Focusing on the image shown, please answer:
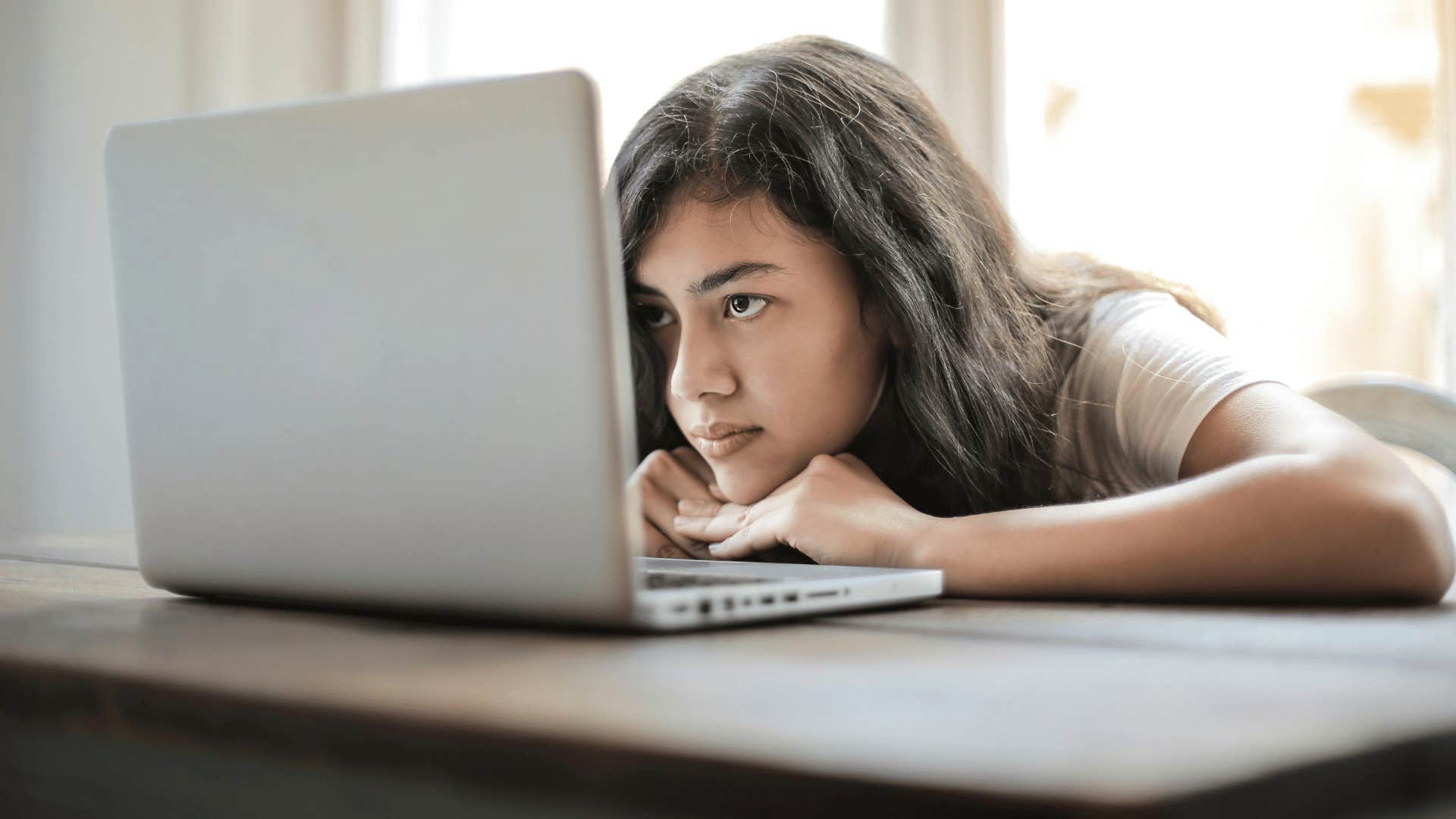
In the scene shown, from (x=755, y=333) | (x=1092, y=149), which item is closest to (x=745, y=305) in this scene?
(x=755, y=333)

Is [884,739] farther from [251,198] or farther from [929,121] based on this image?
[929,121]

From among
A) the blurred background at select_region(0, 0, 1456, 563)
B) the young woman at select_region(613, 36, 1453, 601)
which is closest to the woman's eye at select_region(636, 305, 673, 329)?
the young woman at select_region(613, 36, 1453, 601)

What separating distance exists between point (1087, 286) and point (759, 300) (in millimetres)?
467

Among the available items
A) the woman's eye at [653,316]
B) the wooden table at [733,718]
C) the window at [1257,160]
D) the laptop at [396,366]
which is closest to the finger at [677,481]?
the woman's eye at [653,316]

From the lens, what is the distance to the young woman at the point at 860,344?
1.10m

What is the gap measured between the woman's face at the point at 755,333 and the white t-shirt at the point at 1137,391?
0.75 feet

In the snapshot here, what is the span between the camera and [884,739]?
0.38 m

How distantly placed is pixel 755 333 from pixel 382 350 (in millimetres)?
567

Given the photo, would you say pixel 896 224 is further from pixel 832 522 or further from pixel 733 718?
pixel 733 718

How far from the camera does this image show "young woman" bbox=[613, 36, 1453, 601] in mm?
1103

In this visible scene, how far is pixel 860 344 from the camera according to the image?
126 cm

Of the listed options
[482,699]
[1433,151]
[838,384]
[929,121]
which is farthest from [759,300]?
[1433,151]

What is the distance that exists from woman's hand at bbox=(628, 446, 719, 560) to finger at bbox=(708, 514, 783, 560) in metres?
0.15

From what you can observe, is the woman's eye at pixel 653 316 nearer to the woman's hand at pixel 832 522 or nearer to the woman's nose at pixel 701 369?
the woman's nose at pixel 701 369
